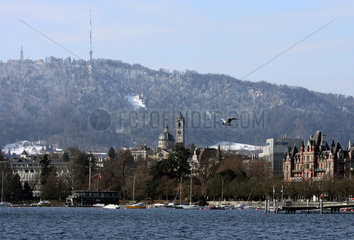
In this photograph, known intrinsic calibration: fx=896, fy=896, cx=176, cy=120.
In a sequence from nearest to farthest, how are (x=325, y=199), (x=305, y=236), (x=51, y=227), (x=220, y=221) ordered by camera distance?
1. (x=305, y=236)
2. (x=51, y=227)
3. (x=220, y=221)
4. (x=325, y=199)

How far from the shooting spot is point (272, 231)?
375 feet

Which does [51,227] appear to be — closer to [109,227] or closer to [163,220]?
[109,227]

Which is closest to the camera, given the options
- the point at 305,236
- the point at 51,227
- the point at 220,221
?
the point at 305,236

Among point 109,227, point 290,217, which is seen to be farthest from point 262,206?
point 109,227

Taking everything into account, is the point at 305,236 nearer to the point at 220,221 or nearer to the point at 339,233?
the point at 339,233

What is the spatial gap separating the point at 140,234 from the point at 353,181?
77.1m

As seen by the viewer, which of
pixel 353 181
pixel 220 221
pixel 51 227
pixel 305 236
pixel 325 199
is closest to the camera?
pixel 305 236

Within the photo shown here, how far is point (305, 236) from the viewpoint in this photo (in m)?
108

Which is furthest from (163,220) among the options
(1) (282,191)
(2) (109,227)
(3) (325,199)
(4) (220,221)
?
(3) (325,199)

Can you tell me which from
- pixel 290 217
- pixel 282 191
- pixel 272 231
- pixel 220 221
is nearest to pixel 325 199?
pixel 282 191

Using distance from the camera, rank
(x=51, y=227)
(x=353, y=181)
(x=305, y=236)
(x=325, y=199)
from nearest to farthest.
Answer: (x=305, y=236)
(x=51, y=227)
(x=353, y=181)
(x=325, y=199)

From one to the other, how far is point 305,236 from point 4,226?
43.6 meters

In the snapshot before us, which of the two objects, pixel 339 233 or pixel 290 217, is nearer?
pixel 339 233

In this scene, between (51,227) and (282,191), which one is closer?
(51,227)
